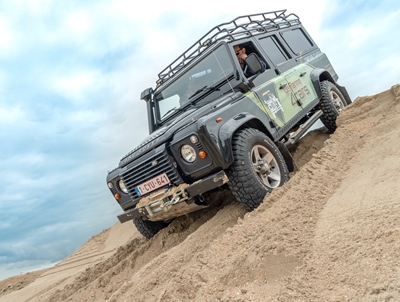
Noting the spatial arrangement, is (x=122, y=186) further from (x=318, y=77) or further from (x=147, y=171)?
→ (x=318, y=77)

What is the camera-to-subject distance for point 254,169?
3.84 metres

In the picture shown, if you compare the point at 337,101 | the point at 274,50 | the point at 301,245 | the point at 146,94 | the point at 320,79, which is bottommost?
the point at 301,245

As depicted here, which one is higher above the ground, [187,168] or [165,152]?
[165,152]

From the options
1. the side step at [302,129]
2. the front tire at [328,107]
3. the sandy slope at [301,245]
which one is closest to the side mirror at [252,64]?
the side step at [302,129]

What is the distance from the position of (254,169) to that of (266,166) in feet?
0.77

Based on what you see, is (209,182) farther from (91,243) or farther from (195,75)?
(91,243)

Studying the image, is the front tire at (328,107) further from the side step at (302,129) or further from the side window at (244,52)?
the side window at (244,52)

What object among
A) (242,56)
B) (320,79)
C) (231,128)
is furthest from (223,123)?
(320,79)

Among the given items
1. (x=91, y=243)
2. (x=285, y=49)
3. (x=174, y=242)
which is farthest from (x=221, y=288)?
(x=91, y=243)

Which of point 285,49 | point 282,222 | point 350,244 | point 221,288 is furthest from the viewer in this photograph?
point 285,49

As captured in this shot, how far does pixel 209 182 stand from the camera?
362 cm

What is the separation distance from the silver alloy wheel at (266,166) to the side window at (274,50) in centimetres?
194

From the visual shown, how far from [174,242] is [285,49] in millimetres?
3546

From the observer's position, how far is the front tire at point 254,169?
12.1 feet
